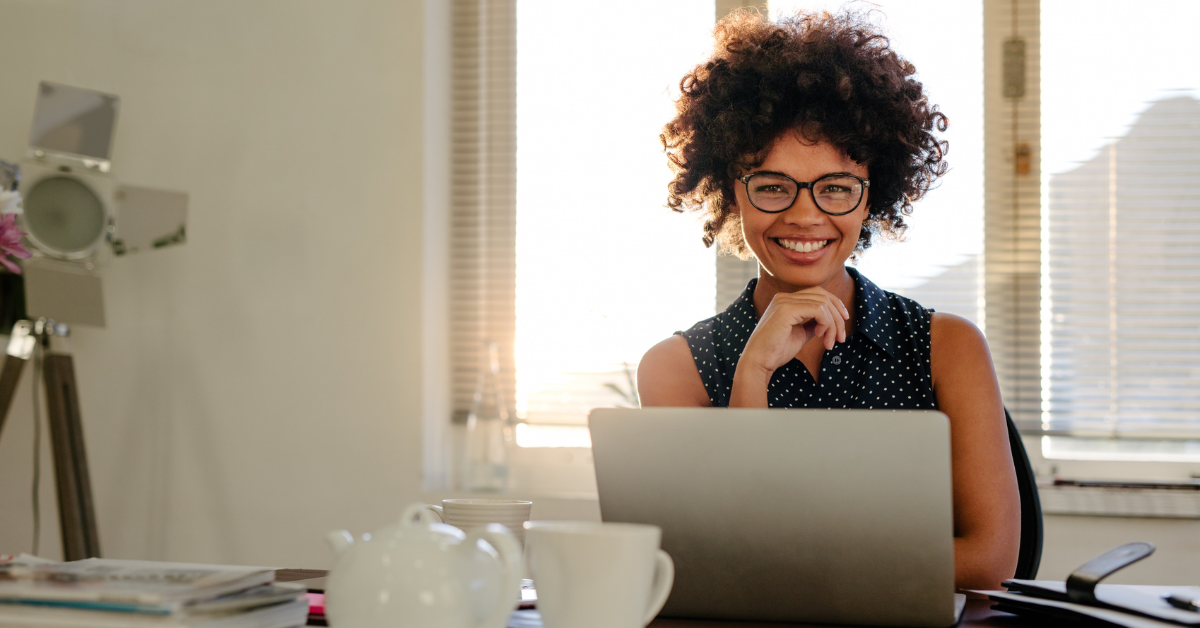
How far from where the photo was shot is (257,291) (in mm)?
2619

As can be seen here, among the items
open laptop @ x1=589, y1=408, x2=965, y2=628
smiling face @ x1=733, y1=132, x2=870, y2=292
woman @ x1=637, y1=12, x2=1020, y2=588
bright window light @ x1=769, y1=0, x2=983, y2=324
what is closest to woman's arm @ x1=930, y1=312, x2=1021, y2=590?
woman @ x1=637, y1=12, x2=1020, y2=588

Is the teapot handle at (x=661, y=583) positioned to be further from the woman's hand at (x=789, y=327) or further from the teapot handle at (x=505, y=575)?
the woman's hand at (x=789, y=327)

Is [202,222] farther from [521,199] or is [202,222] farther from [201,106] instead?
[521,199]

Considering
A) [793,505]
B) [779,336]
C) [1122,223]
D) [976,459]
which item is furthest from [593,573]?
[1122,223]

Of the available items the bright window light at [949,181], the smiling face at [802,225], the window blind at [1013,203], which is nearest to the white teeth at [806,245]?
the smiling face at [802,225]

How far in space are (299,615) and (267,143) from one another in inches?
82.9

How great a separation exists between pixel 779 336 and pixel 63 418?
6.06ft

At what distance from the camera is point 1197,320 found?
2.38 meters

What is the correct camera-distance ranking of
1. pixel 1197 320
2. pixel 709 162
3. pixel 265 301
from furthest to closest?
pixel 265 301 → pixel 1197 320 → pixel 709 162

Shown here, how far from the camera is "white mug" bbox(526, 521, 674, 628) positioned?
2.12ft

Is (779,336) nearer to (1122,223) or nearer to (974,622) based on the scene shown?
(974,622)

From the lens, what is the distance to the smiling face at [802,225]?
142cm

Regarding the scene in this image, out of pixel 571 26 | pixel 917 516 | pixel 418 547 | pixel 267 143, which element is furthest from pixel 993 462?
pixel 267 143

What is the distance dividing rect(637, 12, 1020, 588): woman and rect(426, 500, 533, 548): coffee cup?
0.44m
